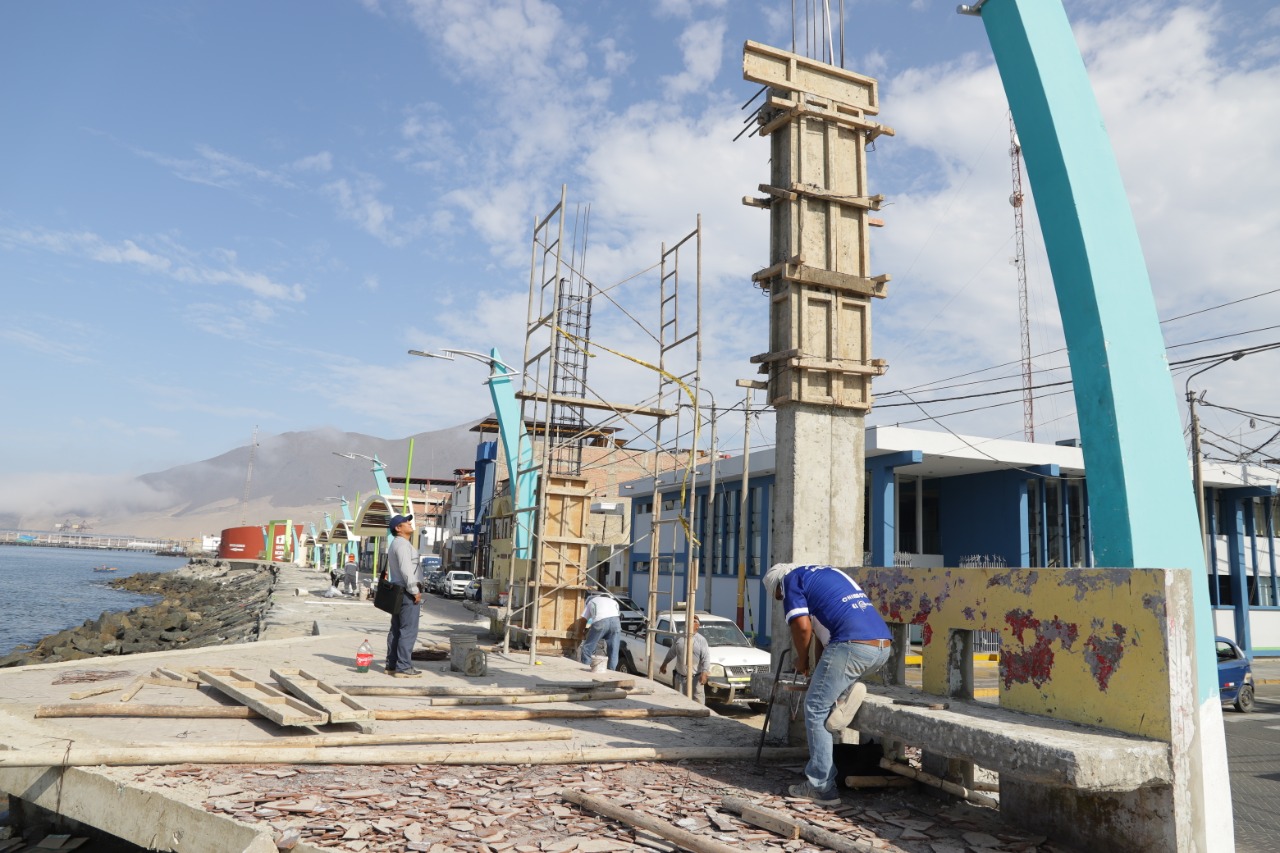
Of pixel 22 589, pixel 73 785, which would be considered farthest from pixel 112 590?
pixel 73 785

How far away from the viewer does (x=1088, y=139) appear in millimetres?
7016

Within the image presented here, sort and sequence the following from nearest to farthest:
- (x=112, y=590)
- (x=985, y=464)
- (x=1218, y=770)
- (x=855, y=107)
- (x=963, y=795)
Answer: (x=1218, y=770)
(x=963, y=795)
(x=855, y=107)
(x=985, y=464)
(x=112, y=590)

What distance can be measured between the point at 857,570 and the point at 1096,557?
1.96 m

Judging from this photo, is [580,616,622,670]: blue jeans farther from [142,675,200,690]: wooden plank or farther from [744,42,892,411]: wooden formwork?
[744,42,892,411]: wooden formwork

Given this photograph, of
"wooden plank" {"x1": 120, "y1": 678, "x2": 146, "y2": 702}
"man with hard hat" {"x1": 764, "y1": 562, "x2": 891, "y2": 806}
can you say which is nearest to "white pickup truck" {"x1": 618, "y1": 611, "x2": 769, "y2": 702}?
"man with hard hat" {"x1": 764, "y1": 562, "x2": 891, "y2": 806}

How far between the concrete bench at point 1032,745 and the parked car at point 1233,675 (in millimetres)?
13235

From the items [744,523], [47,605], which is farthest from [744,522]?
[47,605]

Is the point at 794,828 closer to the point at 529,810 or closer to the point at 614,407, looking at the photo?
the point at 529,810

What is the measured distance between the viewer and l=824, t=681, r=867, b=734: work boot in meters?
6.21

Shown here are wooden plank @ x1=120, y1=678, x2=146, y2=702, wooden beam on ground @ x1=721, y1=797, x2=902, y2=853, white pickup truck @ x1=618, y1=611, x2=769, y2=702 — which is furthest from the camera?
white pickup truck @ x1=618, y1=611, x2=769, y2=702

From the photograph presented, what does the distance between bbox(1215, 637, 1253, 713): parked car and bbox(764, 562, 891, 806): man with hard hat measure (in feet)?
43.6

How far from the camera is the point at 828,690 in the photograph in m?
6.27

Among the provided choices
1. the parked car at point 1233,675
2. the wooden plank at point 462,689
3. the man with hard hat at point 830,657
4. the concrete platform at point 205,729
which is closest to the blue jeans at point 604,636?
the concrete platform at point 205,729

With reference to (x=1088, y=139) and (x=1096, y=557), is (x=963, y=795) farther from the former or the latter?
(x=1088, y=139)
